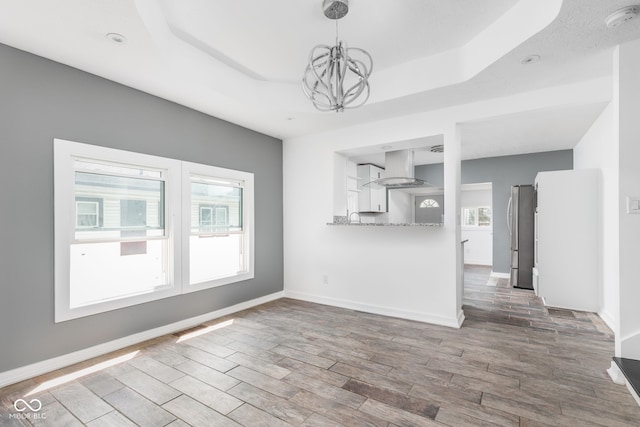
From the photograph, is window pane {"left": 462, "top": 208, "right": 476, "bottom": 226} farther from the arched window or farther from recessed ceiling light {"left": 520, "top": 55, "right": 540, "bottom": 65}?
recessed ceiling light {"left": 520, "top": 55, "right": 540, "bottom": 65}

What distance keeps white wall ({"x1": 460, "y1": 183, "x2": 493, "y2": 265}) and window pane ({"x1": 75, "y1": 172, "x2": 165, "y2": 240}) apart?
7691mm

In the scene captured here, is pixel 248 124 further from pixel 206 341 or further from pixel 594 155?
pixel 594 155

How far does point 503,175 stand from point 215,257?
19.6 feet

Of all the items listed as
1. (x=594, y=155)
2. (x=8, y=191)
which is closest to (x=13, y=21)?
(x=8, y=191)

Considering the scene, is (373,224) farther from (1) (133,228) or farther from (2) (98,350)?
(2) (98,350)

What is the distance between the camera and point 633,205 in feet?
7.39

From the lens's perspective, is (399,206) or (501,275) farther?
(399,206)

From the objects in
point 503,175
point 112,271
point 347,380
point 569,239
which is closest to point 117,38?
point 112,271

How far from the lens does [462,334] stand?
3355mm

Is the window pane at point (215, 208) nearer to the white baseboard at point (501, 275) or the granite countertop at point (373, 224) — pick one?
the granite countertop at point (373, 224)

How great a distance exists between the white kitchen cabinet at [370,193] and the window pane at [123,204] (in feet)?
11.1

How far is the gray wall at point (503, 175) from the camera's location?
6211mm

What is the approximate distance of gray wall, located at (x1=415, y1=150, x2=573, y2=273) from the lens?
6211 mm

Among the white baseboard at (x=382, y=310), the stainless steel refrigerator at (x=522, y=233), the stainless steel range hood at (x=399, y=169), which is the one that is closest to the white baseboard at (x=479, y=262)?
the stainless steel refrigerator at (x=522, y=233)
